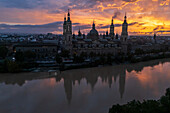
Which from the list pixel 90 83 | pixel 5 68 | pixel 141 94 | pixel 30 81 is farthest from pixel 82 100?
pixel 5 68

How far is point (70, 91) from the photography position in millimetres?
7699

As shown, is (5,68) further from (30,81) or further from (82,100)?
(82,100)

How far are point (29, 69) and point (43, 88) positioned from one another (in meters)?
4.06

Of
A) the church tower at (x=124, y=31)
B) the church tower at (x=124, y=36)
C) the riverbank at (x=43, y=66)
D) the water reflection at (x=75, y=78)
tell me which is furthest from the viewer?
the church tower at (x=124, y=31)

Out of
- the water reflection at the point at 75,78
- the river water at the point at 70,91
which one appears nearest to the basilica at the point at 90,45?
the water reflection at the point at 75,78

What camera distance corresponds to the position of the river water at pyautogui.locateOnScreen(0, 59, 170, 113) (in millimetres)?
5828

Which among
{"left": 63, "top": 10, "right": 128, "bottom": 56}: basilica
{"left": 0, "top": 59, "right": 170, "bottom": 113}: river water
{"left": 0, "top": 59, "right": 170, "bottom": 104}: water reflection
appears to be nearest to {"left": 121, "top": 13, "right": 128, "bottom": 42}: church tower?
{"left": 63, "top": 10, "right": 128, "bottom": 56}: basilica

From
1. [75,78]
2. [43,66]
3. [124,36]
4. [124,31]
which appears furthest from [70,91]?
[124,31]

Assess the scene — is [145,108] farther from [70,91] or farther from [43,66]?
[43,66]

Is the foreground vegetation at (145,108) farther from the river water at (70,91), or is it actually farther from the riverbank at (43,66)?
the riverbank at (43,66)

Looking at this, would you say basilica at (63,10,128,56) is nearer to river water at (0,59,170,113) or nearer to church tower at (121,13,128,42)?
church tower at (121,13,128,42)

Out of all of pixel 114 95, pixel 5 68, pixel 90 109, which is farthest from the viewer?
pixel 5 68

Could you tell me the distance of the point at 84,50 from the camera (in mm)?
17109

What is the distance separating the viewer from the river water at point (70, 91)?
5.83 m
